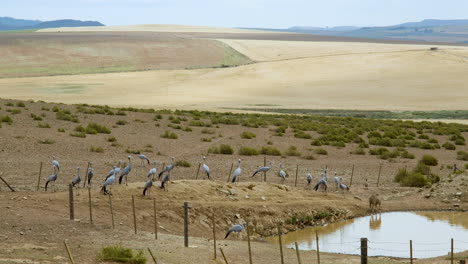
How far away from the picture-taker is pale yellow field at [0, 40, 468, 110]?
85.4m

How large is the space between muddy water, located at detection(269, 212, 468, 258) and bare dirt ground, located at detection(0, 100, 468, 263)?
759mm

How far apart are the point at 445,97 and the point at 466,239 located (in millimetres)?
66737

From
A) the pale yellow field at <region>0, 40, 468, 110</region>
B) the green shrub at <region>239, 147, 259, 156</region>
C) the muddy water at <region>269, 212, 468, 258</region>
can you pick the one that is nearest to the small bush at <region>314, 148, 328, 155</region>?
the green shrub at <region>239, 147, 259, 156</region>

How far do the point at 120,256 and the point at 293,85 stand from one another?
86221 millimetres

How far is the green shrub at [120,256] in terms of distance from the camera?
17141 mm

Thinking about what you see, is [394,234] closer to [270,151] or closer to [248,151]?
[248,151]

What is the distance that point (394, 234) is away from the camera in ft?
80.7

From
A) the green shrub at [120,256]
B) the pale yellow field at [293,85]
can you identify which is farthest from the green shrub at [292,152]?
the pale yellow field at [293,85]

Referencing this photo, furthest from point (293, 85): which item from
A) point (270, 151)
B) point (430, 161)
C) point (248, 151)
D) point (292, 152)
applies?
point (430, 161)

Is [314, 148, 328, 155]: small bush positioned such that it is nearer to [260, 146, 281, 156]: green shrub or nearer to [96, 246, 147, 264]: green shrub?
[260, 146, 281, 156]: green shrub

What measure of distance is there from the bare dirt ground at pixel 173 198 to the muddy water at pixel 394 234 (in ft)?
2.49

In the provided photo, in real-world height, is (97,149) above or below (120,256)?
below

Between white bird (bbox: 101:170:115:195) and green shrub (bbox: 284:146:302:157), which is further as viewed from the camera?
green shrub (bbox: 284:146:302:157)

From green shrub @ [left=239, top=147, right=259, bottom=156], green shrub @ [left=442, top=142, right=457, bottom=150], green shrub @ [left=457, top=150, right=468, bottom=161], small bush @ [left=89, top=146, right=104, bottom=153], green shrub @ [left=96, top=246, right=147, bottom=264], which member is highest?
green shrub @ [left=96, top=246, right=147, bottom=264]
